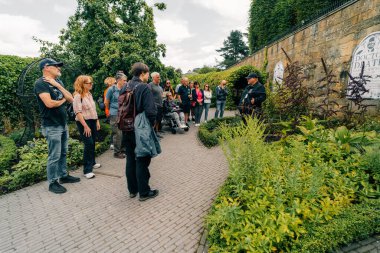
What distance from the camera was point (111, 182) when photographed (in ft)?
14.5

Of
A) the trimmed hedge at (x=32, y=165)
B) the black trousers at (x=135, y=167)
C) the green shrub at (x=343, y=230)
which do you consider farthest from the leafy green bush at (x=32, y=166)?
the green shrub at (x=343, y=230)

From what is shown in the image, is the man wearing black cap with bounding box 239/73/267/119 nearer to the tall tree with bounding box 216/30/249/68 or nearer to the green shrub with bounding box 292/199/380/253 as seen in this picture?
the green shrub with bounding box 292/199/380/253

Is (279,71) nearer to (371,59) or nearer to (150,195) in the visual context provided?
(371,59)

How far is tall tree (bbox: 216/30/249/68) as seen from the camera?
6062 cm

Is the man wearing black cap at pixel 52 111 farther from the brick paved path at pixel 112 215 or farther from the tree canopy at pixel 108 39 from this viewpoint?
the tree canopy at pixel 108 39

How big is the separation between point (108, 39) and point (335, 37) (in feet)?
28.7

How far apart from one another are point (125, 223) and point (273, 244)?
2023 millimetres

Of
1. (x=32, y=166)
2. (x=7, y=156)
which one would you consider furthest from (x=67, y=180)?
(x=7, y=156)

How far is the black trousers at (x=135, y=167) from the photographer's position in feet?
11.5

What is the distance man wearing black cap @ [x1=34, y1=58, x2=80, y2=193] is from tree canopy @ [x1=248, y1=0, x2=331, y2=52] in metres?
11.9

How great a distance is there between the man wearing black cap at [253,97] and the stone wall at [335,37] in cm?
268

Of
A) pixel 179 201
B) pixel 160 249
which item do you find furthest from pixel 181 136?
pixel 160 249

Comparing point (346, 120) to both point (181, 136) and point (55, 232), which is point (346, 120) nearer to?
point (181, 136)

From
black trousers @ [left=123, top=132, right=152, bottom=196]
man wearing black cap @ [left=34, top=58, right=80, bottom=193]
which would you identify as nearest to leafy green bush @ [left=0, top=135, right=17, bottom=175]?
man wearing black cap @ [left=34, top=58, right=80, bottom=193]
